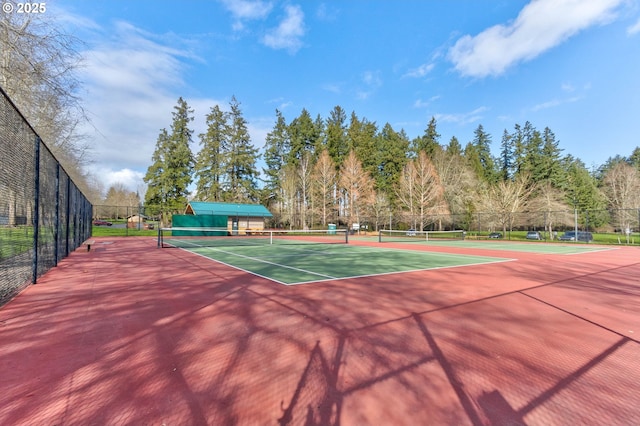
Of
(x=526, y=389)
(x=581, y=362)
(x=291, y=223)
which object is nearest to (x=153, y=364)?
(x=526, y=389)

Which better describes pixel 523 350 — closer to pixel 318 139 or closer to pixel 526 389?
pixel 526 389

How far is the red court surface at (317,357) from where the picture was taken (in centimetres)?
219

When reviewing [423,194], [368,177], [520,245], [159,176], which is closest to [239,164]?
[159,176]

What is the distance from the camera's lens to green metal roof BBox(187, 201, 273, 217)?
29969 millimetres

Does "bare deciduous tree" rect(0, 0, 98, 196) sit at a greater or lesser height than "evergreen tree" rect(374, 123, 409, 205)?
lesser

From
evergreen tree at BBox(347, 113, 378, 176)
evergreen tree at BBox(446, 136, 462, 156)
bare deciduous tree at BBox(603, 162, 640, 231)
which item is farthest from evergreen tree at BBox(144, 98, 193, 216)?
bare deciduous tree at BBox(603, 162, 640, 231)

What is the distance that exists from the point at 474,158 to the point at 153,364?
190 ft

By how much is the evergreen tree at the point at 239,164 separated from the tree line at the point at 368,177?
0.51 ft

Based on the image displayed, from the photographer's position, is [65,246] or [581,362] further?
[65,246]

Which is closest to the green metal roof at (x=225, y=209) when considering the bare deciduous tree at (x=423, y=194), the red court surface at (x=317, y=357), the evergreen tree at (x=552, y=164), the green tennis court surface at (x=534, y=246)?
the bare deciduous tree at (x=423, y=194)

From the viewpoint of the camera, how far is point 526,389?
2.50 m

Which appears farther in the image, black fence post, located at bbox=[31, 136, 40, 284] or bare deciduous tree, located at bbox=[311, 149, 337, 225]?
bare deciduous tree, located at bbox=[311, 149, 337, 225]

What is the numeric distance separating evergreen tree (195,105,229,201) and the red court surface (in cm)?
3905

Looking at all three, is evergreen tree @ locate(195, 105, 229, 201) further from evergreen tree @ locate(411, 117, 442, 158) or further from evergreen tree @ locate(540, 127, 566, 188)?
evergreen tree @ locate(540, 127, 566, 188)
